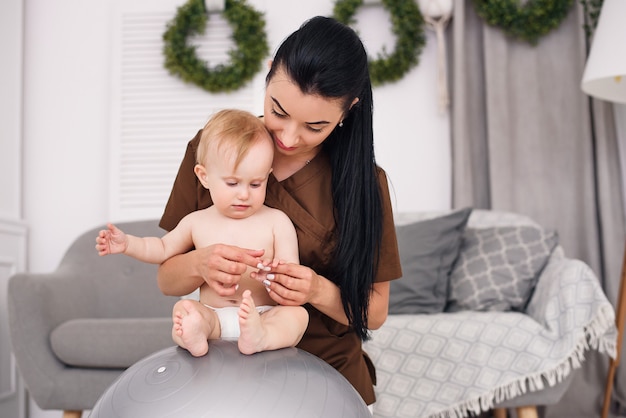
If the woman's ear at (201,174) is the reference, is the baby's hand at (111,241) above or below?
below

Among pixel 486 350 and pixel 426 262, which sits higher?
pixel 426 262

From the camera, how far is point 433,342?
211 cm

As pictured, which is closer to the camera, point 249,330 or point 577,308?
point 249,330

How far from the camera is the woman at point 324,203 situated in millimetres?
1142

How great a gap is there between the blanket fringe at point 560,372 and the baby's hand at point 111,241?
124cm

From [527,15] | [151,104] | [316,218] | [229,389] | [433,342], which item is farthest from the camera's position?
[151,104]

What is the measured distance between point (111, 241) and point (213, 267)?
8.1 inches

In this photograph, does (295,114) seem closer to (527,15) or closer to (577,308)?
(577,308)

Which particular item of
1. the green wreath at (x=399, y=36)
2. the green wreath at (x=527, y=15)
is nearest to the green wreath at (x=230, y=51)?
the green wreath at (x=399, y=36)

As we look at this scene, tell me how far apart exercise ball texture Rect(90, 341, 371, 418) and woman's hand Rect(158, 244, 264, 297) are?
113mm

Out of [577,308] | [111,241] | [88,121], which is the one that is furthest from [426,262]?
[88,121]

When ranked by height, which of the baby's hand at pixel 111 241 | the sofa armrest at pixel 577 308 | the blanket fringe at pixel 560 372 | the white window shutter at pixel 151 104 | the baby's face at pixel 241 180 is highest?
the white window shutter at pixel 151 104

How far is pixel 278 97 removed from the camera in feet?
3.82

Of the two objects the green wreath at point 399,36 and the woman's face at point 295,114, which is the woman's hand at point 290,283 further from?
the green wreath at point 399,36
